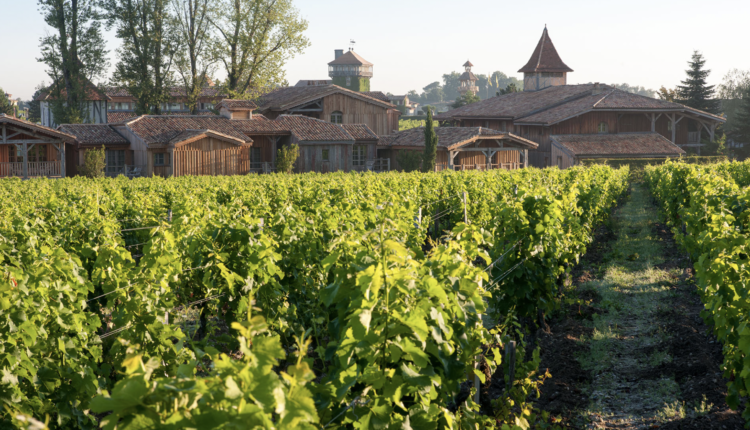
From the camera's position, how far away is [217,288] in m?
6.93

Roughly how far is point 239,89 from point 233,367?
44.2 metres

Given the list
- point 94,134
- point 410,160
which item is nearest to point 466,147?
point 410,160

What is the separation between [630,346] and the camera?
8055 mm

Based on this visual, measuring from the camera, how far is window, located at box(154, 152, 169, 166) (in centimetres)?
3372

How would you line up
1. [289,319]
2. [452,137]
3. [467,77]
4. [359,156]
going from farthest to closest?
[467,77] < [359,156] < [452,137] < [289,319]

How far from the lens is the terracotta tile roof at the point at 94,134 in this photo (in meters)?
34.8

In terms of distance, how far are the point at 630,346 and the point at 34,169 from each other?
107 ft

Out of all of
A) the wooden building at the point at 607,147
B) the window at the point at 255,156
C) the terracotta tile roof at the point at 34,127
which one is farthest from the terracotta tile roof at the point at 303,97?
the terracotta tile roof at the point at 34,127

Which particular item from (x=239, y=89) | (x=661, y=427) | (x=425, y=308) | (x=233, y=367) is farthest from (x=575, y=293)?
(x=239, y=89)

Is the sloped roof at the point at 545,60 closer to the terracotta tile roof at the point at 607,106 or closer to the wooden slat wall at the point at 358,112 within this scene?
the terracotta tile roof at the point at 607,106

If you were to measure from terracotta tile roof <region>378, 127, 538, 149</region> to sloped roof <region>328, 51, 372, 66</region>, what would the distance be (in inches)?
2272

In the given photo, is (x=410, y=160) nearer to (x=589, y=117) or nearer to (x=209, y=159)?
(x=209, y=159)

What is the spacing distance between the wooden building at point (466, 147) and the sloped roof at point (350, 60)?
57.7 meters

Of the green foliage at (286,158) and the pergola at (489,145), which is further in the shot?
the pergola at (489,145)
